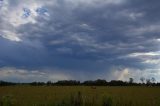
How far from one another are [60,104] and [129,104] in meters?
7.28

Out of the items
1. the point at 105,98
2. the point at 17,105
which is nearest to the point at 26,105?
the point at 17,105

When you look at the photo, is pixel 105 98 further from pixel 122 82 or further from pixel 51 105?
pixel 122 82

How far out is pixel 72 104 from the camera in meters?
21.6

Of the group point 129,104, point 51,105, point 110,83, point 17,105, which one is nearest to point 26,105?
point 17,105

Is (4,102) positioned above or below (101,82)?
below

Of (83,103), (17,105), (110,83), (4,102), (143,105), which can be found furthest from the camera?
(110,83)

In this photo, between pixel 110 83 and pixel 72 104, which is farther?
pixel 110 83

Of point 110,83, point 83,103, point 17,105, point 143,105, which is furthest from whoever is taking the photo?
point 110,83

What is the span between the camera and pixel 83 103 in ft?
74.1

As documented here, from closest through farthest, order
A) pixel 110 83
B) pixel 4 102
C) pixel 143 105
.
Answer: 1. pixel 4 102
2. pixel 143 105
3. pixel 110 83

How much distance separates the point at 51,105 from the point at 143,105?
947 centimetres

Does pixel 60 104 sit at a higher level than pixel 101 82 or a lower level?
lower

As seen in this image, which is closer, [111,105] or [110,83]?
[111,105]

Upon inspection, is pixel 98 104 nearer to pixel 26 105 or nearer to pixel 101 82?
pixel 26 105
